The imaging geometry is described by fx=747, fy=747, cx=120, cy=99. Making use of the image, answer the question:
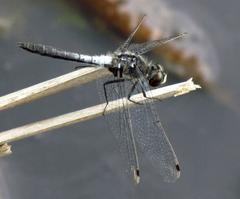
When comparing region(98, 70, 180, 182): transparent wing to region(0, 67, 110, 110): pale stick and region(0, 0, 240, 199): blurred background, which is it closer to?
region(0, 67, 110, 110): pale stick

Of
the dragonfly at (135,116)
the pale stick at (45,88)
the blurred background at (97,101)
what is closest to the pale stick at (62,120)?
the pale stick at (45,88)

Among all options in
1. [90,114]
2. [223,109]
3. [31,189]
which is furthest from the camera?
[223,109]

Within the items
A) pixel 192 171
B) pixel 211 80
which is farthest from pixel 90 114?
pixel 211 80

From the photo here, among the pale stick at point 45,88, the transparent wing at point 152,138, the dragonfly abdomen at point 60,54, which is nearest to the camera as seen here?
the pale stick at point 45,88

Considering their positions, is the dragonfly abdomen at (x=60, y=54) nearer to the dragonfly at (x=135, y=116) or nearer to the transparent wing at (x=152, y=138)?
the dragonfly at (x=135, y=116)

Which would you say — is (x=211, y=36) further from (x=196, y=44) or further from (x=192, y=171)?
(x=192, y=171)
